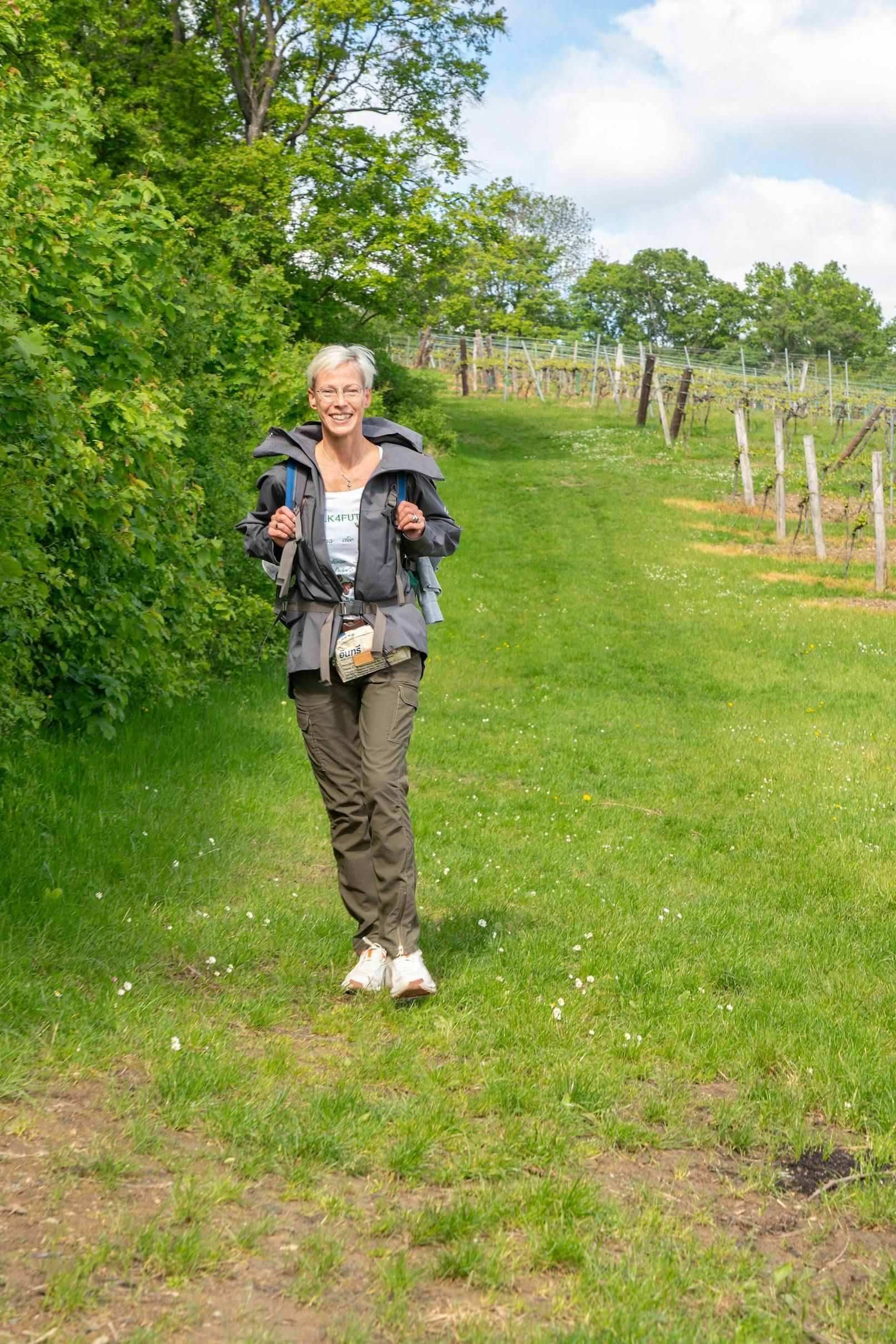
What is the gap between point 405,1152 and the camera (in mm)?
3613

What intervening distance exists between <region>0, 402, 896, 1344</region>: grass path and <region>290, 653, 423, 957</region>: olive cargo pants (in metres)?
0.39

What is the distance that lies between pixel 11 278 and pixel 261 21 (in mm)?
26881

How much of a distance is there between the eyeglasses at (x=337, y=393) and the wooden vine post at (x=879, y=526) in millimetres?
16202

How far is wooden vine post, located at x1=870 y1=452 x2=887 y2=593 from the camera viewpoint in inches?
768

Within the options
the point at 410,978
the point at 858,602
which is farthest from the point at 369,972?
the point at 858,602

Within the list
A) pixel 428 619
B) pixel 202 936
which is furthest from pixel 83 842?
pixel 428 619

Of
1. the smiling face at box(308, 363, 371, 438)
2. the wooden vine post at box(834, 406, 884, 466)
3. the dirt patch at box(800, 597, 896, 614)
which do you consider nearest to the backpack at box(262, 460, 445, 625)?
the smiling face at box(308, 363, 371, 438)

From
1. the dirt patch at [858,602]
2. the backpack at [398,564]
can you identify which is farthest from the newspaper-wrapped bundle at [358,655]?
the dirt patch at [858,602]

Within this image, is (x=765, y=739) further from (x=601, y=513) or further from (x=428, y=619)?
(x=601, y=513)

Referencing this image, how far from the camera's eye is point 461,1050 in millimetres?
4477

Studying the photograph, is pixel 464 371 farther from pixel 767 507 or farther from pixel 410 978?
pixel 410 978

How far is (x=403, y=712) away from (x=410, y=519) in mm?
754

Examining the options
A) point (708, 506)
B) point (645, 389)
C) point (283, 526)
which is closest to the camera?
point (283, 526)

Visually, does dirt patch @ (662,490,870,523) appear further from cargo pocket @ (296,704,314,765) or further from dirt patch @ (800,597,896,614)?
cargo pocket @ (296,704,314,765)
